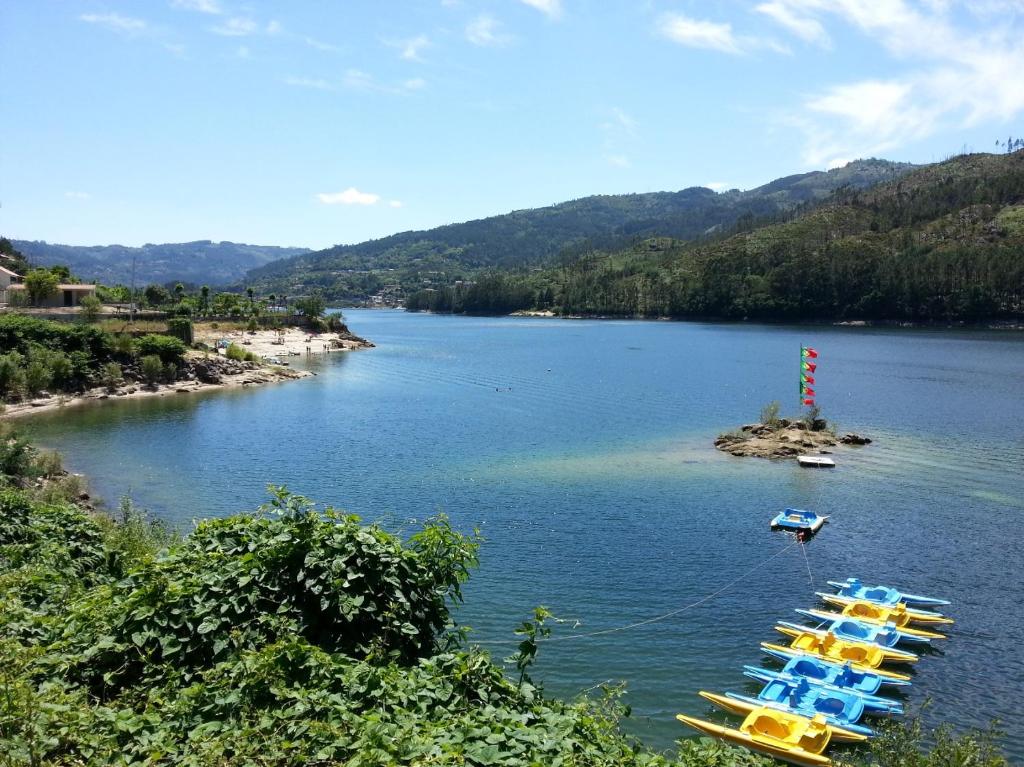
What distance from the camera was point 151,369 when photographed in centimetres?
7012

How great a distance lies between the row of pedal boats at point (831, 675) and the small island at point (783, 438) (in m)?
20.9

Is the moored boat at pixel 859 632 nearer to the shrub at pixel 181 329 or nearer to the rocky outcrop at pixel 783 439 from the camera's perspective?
the rocky outcrop at pixel 783 439

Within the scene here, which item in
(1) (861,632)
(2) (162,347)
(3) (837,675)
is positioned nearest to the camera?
(3) (837,675)

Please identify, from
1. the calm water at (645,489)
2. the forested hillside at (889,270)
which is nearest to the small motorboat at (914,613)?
the calm water at (645,489)

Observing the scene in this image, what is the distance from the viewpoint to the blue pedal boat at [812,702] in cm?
1653

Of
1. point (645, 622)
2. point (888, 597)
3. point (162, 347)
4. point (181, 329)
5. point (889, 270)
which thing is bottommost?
point (645, 622)

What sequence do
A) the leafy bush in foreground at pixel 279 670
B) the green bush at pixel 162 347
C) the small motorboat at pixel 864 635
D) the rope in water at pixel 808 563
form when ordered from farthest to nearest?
the green bush at pixel 162 347
the rope in water at pixel 808 563
the small motorboat at pixel 864 635
the leafy bush in foreground at pixel 279 670

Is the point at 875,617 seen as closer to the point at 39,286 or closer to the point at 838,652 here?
the point at 838,652

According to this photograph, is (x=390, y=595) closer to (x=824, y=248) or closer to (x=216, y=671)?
(x=216, y=671)

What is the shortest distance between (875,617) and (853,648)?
270cm

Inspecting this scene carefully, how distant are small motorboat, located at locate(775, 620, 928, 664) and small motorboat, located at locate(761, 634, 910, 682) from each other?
197mm

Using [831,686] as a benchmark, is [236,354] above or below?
above

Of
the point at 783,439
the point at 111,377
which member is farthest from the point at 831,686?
the point at 111,377

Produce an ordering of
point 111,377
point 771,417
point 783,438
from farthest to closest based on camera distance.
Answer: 1. point 111,377
2. point 771,417
3. point 783,438
